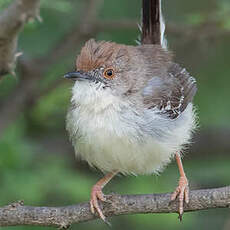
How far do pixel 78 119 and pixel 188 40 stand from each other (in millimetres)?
2568

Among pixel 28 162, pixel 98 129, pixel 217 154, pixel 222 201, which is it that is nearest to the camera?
pixel 222 201

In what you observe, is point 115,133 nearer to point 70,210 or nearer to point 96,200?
point 96,200

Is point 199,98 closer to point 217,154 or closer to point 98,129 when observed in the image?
point 217,154

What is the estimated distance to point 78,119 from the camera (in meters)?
5.39

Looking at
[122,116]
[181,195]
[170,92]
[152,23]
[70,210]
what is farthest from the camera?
[152,23]

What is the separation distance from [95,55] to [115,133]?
0.76 meters

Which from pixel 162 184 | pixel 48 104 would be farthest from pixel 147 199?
pixel 48 104

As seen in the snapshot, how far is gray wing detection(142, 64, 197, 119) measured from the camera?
553 cm

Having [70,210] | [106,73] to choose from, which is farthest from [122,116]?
[70,210]

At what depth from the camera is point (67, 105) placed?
7387 mm

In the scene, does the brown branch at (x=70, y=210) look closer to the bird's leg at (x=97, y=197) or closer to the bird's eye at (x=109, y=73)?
the bird's leg at (x=97, y=197)

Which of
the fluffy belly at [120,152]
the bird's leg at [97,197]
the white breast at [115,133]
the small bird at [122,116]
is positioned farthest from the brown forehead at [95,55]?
the bird's leg at [97,197]

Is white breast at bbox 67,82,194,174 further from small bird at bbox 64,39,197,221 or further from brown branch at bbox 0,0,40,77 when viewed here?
brown branch at bbox 0,0,40,77

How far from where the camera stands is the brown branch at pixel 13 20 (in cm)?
436
